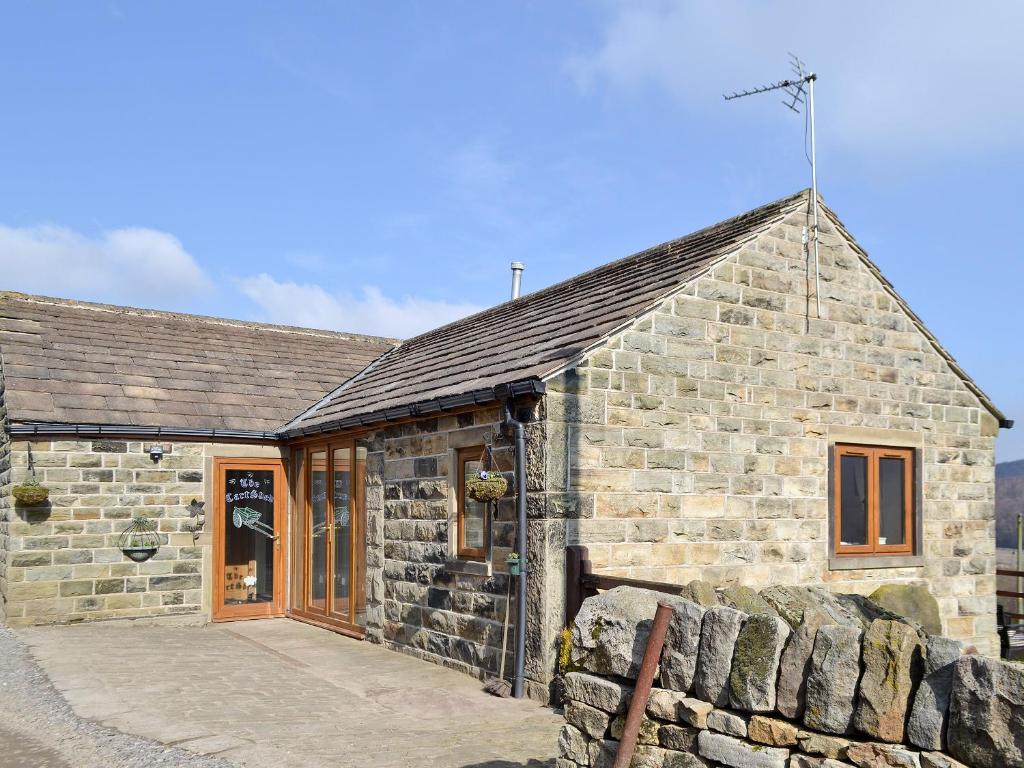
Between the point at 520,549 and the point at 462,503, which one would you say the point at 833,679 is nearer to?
the point at 520,549

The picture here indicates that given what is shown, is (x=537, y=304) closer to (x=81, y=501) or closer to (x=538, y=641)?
(x=538, y=641)

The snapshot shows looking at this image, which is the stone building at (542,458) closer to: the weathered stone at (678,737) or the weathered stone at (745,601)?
the weathered stone at (745,601)

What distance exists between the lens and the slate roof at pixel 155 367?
13328 millimetres

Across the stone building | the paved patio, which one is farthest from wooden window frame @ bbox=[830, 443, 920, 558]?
the paved patio

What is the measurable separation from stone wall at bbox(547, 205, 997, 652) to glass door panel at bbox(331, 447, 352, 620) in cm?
472

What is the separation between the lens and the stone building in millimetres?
8922

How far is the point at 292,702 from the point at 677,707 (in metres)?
4.69

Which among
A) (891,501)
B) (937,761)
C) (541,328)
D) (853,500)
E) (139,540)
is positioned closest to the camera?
(937,761)

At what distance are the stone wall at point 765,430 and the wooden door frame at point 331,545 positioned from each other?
4253mm

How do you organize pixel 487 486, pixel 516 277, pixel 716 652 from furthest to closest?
pixel 516 277 → pixel 487 486 → pixel 716 652

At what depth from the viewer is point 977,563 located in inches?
448

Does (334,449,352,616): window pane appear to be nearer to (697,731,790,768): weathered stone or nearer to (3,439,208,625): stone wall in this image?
(3,439,208,625): stone wall

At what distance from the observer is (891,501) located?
426 inches

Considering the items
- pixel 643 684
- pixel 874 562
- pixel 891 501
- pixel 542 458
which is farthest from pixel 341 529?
pixel 643 684
